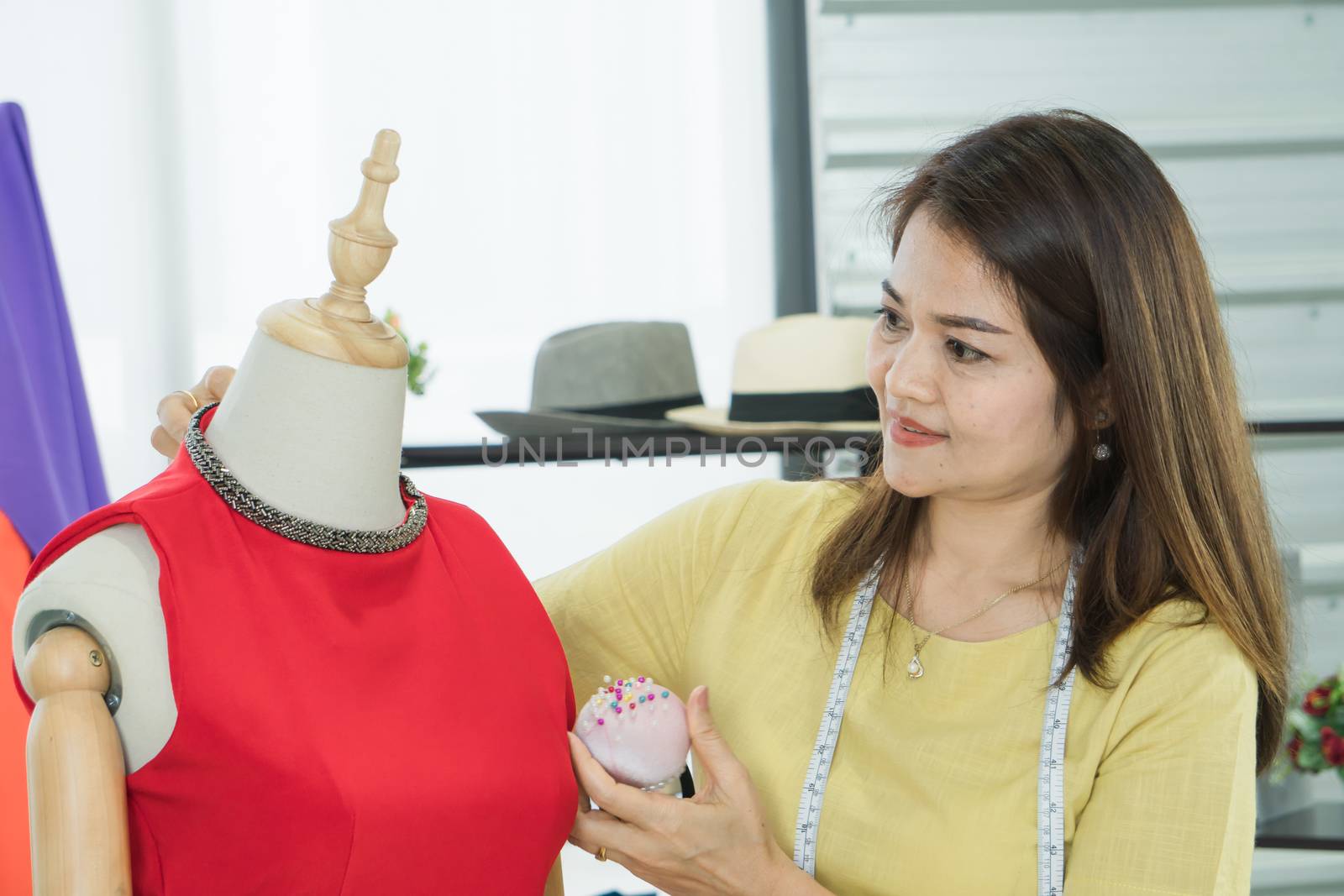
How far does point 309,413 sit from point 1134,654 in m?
0.85

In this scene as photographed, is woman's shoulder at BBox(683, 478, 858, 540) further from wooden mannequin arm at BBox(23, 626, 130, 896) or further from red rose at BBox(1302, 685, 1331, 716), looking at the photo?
red rose at BBox(1302, 685, 1331, 716)

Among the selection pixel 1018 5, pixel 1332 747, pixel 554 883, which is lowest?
pixel 1332 747

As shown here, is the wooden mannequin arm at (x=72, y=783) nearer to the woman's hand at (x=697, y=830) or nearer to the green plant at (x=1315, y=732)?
the woman's hand at (x=697, y=830)

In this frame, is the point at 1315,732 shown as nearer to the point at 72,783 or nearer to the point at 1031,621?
the point at 1031,621

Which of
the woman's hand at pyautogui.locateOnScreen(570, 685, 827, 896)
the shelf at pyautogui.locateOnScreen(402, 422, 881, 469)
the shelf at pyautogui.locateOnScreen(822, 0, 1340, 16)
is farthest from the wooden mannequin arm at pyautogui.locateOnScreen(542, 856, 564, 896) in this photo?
the shelf at pyautogui.locateOnScreen(822, 0, 1340, 16)

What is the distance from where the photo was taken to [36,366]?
136cm

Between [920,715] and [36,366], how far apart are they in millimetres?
1058

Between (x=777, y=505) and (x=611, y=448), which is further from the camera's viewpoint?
(x=611, y=448)

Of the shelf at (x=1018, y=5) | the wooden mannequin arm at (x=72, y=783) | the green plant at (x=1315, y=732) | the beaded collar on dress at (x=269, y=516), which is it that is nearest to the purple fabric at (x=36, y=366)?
the beaded collar on dress at (x=269, y=516)

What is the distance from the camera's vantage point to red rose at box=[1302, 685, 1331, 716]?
2379 millimetres

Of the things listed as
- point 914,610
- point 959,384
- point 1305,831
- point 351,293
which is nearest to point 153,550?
point 351,293

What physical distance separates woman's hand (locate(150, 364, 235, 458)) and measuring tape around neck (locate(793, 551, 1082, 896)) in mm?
717

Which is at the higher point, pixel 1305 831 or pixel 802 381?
pixel 802 381

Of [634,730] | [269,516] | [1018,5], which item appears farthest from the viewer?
[1018,5]
